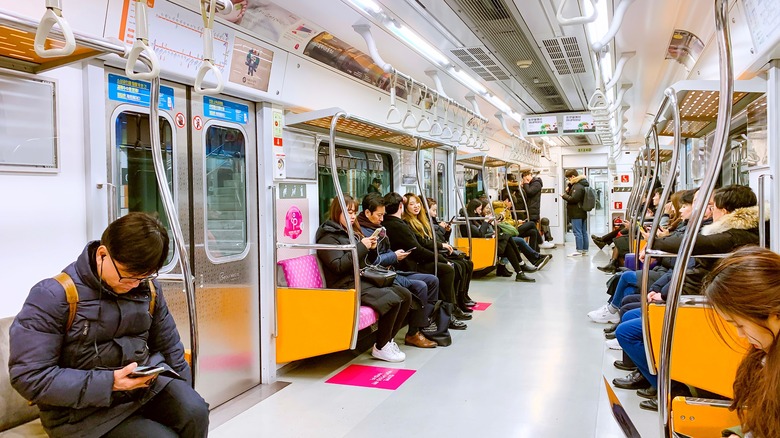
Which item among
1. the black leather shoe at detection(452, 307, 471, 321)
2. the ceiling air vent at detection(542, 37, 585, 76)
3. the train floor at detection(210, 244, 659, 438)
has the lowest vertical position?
the train floor at detection(210, 244, 659, 438)

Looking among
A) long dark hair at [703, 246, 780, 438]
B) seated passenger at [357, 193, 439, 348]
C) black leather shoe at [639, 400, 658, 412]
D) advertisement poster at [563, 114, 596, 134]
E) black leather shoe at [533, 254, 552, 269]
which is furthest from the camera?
black leather shoe at [533, 254, 552, 269]

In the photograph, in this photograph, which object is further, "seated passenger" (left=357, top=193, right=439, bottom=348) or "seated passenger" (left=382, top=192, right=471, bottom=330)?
"seated passenger" (left=382, top=192, right=471, bottom=330)

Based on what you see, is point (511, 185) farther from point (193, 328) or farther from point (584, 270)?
point (193, 328)

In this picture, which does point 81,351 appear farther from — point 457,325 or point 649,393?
point 457,325

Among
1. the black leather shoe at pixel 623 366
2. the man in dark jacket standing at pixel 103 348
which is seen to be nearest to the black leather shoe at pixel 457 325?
the black leather shoe at pixel 623 366

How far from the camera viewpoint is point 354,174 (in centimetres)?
607

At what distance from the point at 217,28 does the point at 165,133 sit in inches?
28.7

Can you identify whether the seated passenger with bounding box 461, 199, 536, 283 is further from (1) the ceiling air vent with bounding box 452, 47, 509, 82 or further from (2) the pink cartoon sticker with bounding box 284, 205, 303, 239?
(2) the pink cartoon sticker with bounding box 284, 205, 303, 239

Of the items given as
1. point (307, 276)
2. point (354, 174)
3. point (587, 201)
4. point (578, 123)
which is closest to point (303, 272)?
point (307, 276)

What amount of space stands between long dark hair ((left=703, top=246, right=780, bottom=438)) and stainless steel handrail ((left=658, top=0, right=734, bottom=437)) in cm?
30

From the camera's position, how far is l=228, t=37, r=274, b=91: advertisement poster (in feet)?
12.1

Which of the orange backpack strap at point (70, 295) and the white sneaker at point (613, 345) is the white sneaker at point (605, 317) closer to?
the white sneaker at point (613, 345)

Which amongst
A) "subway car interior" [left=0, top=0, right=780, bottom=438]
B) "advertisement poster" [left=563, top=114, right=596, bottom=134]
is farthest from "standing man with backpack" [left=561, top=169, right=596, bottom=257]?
"subway car interior" [left=0, top=0, right=780, bottom=438]

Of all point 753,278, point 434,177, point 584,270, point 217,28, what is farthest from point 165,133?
point 584,270
